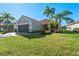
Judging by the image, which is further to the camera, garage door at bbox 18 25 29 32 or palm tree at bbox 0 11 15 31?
garage door at bbox 18 25 29 32

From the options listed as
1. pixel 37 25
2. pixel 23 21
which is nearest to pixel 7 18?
pixel 23 21

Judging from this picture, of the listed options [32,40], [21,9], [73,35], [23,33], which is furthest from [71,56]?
[21,9]

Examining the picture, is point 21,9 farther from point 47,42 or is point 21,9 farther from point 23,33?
point 47,42

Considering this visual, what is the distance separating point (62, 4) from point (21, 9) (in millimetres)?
1005

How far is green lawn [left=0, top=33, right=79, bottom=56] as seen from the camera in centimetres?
472

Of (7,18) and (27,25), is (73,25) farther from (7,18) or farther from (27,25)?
(7,18)

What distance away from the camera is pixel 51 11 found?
15.8 ft

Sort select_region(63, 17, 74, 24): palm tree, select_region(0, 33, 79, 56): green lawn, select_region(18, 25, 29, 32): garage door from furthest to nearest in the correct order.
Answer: select_region(18, 25, 29, 32): garage door, select_region(63, 17, 74, 24): palm tree, select_region(0, 33, 79, 56): green lawn

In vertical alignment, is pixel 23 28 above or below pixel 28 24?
below

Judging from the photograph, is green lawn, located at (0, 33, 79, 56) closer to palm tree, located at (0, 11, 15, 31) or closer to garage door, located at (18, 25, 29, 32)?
garage door, located at (18, 25, 29, 32)

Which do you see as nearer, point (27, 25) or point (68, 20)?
point (68, 20)

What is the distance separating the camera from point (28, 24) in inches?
197

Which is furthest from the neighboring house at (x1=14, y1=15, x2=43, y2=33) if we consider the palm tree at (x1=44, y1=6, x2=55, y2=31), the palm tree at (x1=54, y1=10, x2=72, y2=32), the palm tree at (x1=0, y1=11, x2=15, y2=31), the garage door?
the palm tree at (x1=54, y1=10, x2=72, y2=32)

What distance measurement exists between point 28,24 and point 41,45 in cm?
63
